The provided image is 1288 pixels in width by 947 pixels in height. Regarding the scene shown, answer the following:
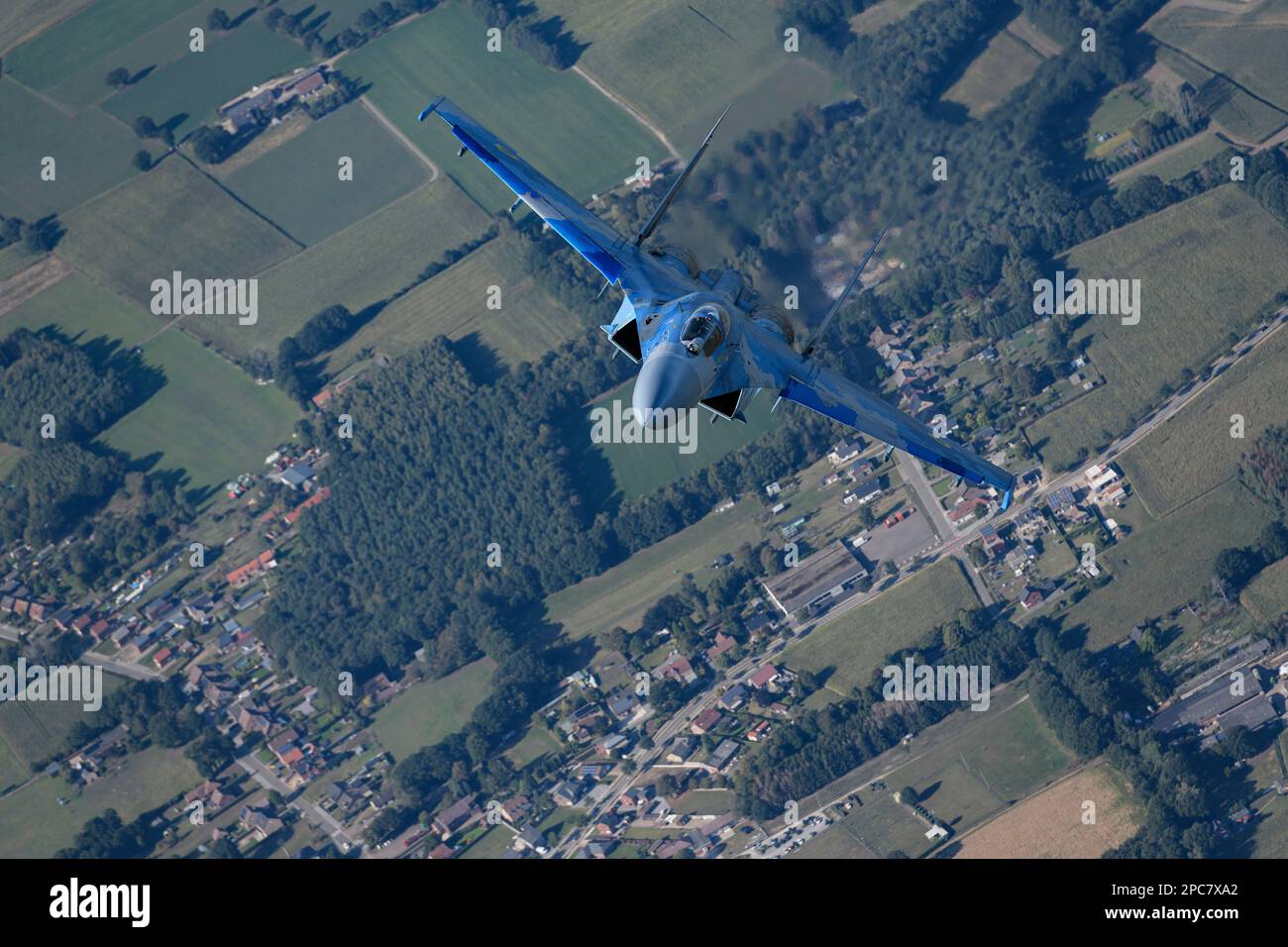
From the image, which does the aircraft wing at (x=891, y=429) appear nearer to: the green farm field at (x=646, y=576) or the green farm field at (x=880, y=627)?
the green farm field at (x=880, y=627)

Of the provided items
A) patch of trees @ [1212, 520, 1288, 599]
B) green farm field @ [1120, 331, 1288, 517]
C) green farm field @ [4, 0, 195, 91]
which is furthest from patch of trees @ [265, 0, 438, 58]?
patch of trees @ [1212, 520, 1288, 599]

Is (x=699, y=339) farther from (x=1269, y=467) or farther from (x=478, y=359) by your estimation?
(x=478, y=359)

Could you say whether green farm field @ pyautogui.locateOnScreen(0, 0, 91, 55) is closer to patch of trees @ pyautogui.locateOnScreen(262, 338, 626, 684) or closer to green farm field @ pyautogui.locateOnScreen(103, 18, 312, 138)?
green farm field @ pyautogui.locateOnScreen(103, 18, 312, 138)

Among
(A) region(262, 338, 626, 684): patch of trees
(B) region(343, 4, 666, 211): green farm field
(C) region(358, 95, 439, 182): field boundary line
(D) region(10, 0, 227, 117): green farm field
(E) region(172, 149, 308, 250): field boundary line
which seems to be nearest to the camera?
(A) region(262, 338, 626, 684): patch of trees

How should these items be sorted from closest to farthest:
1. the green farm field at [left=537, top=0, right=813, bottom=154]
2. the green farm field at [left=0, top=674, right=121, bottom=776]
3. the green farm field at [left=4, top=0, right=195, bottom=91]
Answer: the green farm field at [left=0, top=674, right=121, bottom=776] < the green farm field at [left=537, top=0, right=813, bottom=154] < the green farm field at [left=4, top=0, right=195, bottom=91]

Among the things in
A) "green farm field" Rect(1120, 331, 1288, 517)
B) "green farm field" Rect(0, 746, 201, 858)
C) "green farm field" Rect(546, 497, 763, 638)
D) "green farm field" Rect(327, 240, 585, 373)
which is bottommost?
"green farm field" Rect(0, 746, 201, 858)

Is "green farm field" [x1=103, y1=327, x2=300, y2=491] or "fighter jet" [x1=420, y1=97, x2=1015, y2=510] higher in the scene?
"green farm field" [x1=103, y1=327, x2=300, y2=491]

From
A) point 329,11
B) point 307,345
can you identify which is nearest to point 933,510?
point 307,345
